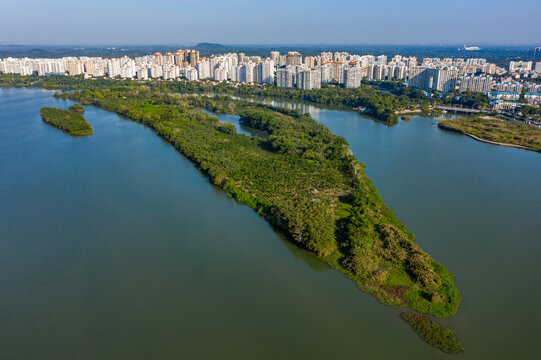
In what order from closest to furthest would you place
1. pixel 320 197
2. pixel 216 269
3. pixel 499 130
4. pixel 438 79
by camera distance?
pixel 216 269, pixel 320 197, pixel 499 130, pixel 438 79

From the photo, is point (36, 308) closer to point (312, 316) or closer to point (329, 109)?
point (312, 316)

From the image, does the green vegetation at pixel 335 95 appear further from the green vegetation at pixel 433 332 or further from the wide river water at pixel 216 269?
the green vegetation at pixel 433 332

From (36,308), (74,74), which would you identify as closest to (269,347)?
(36,308)

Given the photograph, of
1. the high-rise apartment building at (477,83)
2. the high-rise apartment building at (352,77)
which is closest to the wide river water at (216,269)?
the high-rise apartment building at (477,83)

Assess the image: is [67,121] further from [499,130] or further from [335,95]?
[499,130]

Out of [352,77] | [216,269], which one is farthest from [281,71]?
[216,269]

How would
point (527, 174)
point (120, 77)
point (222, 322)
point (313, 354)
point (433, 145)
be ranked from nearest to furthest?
point (313, 354)
point (222, 322)
point (527, 174)
point (433, 145)
point (120, 77)

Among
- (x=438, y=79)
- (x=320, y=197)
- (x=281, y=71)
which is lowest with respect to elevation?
(x=320, y=197)
